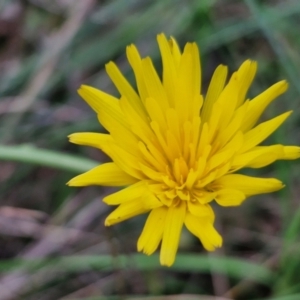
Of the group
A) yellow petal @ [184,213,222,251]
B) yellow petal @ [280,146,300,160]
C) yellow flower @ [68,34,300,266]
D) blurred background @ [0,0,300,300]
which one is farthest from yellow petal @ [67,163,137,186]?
blurred background @ [0,0,300,300]

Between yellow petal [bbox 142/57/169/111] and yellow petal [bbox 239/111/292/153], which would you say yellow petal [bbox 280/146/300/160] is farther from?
yellow petal [bbox 142/57/169/111]

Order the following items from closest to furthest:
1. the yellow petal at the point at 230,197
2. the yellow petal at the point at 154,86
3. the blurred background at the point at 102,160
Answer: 1. the yellow petal at the point at 230,197
2. the yellow petal at the point at 154,86
3. the blurred background at the point at 102,160

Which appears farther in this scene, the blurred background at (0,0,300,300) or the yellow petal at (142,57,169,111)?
the blurred background at (0,0,300,300)

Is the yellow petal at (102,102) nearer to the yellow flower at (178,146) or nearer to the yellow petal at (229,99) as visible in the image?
the yellow flower at (178,146)

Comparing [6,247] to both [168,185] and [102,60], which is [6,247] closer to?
[102,60]

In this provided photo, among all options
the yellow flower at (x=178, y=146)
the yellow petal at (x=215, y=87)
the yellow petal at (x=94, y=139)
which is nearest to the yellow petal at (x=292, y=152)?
the yellow flower at (x=178, y=146)

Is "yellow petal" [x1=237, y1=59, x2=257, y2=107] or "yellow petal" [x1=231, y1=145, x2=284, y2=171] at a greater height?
"yellow petal" [x1=237, y1=59, x2=257, y2=107]
